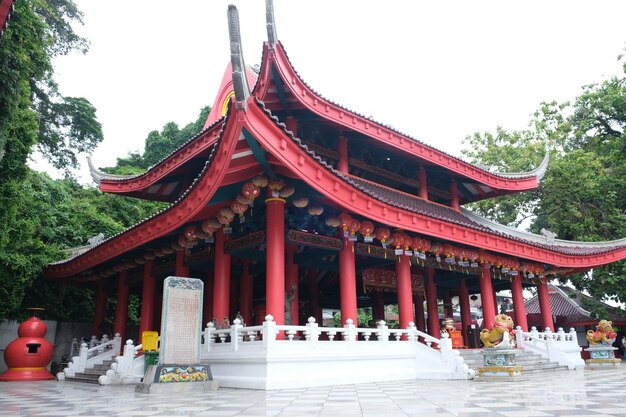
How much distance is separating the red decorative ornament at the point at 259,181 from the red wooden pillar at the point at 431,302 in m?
9.22

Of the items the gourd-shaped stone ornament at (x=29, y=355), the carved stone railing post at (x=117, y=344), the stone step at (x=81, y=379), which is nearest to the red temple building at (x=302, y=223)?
the carved stone railing post at (x=117, y=344)

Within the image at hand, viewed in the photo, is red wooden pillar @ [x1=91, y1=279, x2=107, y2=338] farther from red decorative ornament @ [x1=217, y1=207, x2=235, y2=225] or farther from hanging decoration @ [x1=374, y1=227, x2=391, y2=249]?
hanging decoration @ [x1=374, y1=227, x2=391, y2=249]

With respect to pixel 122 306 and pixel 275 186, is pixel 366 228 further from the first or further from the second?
pixel 122 306

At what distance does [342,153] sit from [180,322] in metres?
7.21

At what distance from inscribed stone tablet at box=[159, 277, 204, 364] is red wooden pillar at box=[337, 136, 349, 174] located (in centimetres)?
608

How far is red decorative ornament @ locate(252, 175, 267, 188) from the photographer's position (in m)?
9.87

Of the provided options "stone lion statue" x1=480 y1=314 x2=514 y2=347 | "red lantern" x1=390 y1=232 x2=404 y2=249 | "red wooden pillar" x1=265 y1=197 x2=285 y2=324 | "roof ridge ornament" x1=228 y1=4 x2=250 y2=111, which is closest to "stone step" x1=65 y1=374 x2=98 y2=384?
"red wooden pillar" x1=265 y1=197 x2=285 y2=324

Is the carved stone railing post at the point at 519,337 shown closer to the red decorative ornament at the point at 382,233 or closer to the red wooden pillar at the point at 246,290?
the red decorative ornament at the point at 382,233

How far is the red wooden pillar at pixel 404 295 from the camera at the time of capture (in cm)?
1249

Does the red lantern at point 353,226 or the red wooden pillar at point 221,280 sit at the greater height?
the red lantern at point 353,226

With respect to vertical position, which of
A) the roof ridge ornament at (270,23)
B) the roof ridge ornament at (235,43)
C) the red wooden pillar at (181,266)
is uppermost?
the roof ridge ornament at (270,23)

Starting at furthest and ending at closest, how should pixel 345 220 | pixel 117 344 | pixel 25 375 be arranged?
pixel 117 344, pixel 25 375, pixel 345 220

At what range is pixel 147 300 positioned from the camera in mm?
14906

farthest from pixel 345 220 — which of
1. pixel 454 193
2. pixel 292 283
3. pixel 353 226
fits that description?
pixel 454 193
